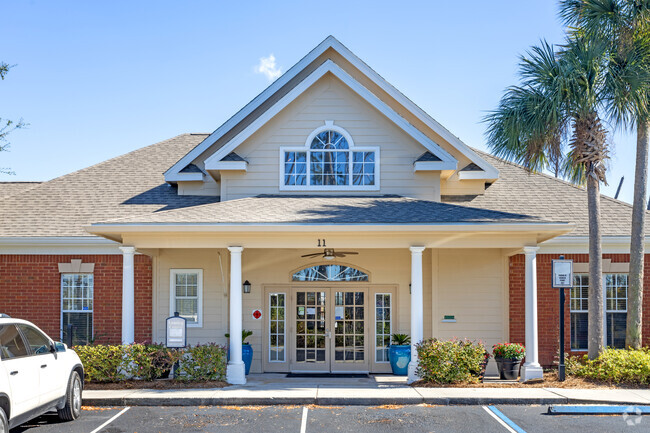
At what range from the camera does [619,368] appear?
12734 millimetres

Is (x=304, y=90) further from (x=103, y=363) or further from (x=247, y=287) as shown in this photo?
(x=103, y=363)

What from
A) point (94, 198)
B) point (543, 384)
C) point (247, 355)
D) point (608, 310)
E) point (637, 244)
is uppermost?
point (94, 198)

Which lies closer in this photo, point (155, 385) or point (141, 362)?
point (155, 385)

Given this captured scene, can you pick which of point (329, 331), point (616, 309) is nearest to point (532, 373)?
point (616, 309)

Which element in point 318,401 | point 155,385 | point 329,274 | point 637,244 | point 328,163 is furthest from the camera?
point 329,274

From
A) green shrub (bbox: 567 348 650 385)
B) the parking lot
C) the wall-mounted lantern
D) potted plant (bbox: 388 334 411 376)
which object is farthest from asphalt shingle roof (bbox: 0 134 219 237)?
green shrub (bbox: 567 348 650 385)

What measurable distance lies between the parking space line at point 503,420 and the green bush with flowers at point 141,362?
5389mm

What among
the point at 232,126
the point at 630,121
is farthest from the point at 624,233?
the point at 232,126

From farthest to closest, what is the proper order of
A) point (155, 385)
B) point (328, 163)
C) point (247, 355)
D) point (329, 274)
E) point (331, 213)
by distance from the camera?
point (329, 274)
point (328, 163)
point (247, 355)
point (331, 213)
point (155, 385)

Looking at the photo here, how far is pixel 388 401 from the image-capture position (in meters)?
11.2

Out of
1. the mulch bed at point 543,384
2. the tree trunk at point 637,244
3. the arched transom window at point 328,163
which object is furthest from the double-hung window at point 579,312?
the arched transom window at point 328,163

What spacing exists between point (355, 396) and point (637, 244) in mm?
7331

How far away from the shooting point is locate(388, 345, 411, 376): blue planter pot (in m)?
14.8

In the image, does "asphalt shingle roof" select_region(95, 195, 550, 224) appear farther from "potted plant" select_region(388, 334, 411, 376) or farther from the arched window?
"potted plant" select_region(388, 334, 411, 376)
